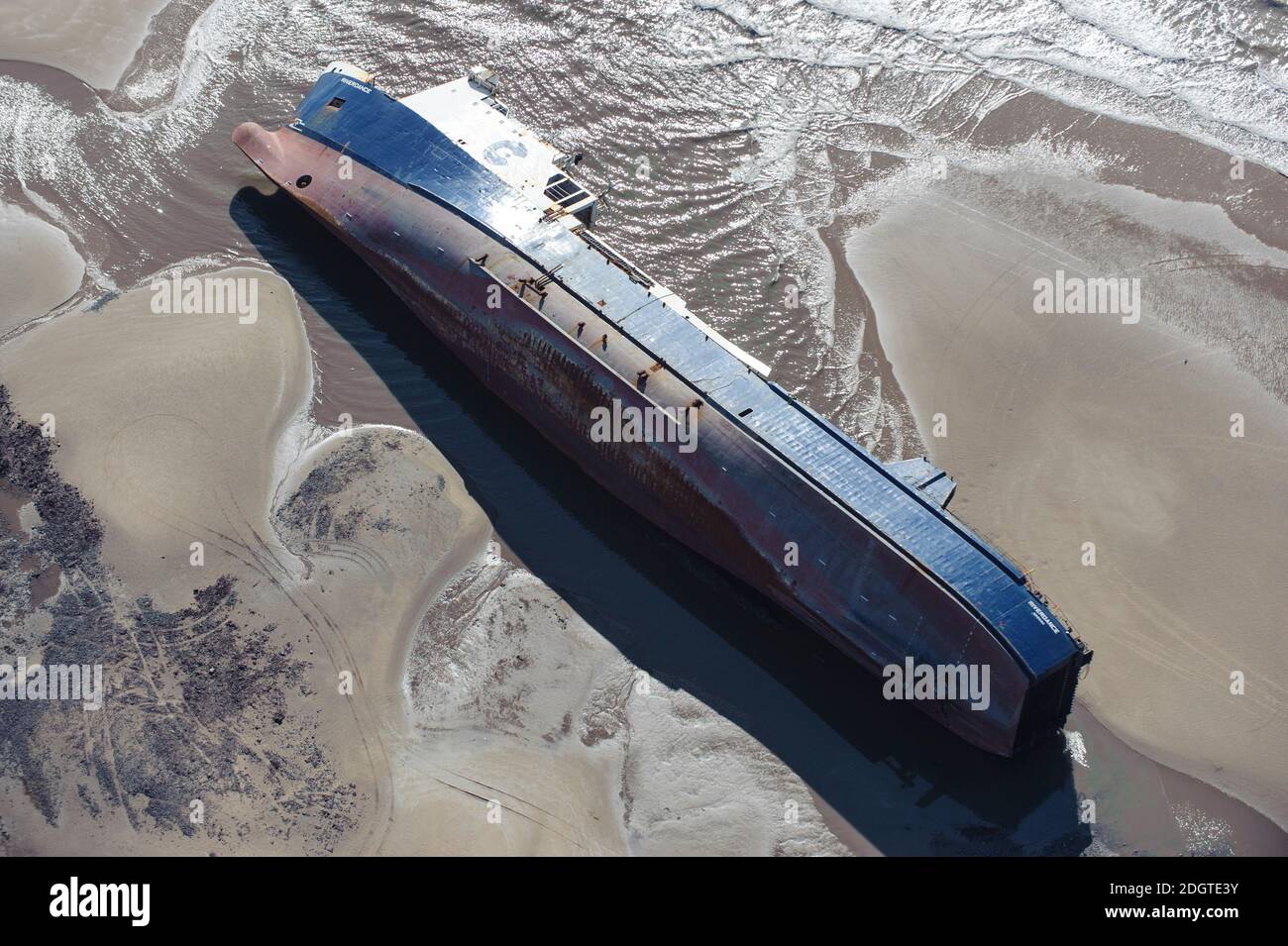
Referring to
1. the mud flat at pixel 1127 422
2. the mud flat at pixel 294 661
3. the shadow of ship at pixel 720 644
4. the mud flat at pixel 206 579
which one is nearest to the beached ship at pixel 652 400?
the shadow of ship at pixel 720 644

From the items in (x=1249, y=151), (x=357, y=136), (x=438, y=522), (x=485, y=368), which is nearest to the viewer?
(x=438, y=522)

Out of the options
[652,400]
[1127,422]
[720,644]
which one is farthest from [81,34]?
[1127,422]

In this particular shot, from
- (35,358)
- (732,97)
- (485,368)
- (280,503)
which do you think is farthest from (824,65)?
(35,358)

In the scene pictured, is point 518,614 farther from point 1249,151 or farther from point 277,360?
point 1249,151

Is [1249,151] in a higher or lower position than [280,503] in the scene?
higher

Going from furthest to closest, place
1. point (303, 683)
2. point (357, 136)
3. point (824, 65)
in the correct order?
point (824, 65)
point (357, 136)
point (303, 683)

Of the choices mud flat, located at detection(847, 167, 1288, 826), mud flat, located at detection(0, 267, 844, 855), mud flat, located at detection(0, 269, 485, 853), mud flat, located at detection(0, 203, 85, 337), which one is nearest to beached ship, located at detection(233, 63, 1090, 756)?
mud flat, located at detection(847, 167, 1288, 826)
